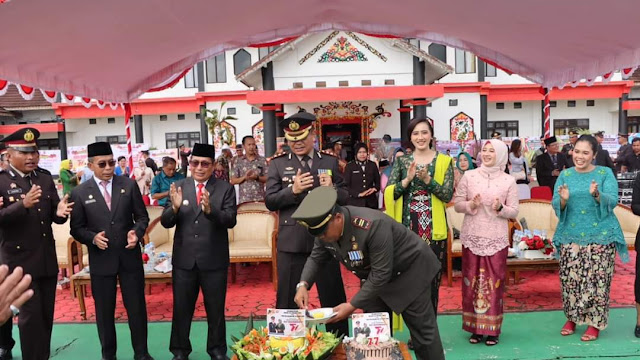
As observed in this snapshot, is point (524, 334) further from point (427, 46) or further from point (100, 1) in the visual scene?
point (427, 46)

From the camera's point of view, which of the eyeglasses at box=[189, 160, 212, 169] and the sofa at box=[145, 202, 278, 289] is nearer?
the eyeglasses at box=[189, 160, 212, 169]

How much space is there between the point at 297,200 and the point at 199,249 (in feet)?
2.93

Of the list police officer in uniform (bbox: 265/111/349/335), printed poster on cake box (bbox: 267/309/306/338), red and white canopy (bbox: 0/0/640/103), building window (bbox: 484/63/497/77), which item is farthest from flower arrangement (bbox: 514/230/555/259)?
building window (bbox: 484/63/497/77)

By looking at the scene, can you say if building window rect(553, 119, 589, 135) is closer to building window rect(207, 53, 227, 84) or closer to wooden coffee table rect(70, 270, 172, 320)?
building window rect(207, 53, 227, 84)

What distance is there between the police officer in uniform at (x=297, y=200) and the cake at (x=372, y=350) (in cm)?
113

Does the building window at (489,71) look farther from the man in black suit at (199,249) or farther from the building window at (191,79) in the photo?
the man in black suit at (199,249)

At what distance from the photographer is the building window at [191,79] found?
21.7 metres

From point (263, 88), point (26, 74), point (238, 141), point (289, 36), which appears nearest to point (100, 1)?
point (26, 74)

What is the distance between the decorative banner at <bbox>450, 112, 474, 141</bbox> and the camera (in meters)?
18.5

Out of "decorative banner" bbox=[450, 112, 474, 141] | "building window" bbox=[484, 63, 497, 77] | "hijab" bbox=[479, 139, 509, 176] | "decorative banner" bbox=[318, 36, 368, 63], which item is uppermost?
"building window" bbox=[484, 63, 497, 77]

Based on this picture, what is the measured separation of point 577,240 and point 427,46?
52.7ft

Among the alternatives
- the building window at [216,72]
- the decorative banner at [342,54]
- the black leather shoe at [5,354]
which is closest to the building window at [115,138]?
the building window at [216,72]

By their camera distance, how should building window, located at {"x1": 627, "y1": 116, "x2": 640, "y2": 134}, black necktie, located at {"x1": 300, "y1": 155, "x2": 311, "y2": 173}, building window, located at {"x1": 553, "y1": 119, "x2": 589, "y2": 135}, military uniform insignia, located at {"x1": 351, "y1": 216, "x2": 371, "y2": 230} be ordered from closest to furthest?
1. military uniform insignia, located at {"x1": 351, "y1": 216, "x2": 371, "y2": 230}
2. black necktie, located at {"x1": 300, "y1": 155, "x2": 311, "y2": 173}
3. building window, located at {"x1": 553, "y1": 119, "x2": 589, "y2": 135}
4. building window, located at {"x1": 627, "y1": 116, "x2": 640, "y2": 134}

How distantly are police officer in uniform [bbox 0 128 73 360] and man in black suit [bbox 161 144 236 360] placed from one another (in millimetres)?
889
